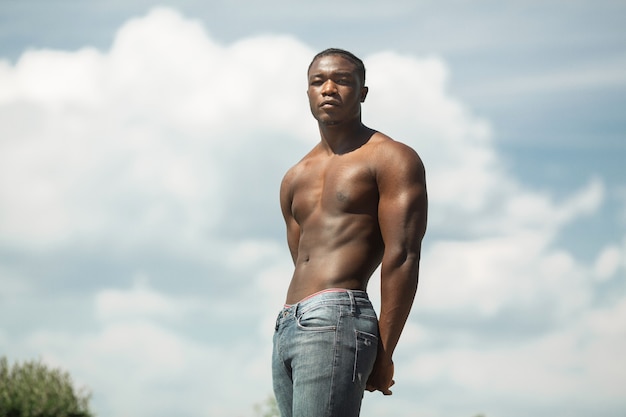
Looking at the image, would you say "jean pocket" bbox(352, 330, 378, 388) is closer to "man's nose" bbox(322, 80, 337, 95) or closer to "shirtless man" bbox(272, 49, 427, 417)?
"shirtless man" bbox(272, 49, 427, 417)

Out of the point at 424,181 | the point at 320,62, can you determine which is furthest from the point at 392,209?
the point at 320,62

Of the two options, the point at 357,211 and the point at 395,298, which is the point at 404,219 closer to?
the point at 357,211

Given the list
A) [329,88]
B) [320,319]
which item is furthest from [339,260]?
[329,88]

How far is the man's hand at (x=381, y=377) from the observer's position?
242 inches

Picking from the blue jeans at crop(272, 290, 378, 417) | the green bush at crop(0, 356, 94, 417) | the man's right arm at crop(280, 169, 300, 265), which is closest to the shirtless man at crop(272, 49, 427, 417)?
the blue jeans at crop(272, 290, 378, 417)

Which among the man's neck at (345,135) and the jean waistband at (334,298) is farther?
the man's neck at (345,135)

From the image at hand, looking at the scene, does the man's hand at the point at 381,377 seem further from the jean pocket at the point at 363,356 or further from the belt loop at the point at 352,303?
the belt loop at the point at 352,303

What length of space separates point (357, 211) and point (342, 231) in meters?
0.18

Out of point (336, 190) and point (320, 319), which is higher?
point (336, 190)

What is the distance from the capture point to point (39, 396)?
18391 mm

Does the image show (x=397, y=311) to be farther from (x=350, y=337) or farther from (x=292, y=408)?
(x=292, y=408)

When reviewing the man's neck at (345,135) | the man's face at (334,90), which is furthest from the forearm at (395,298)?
the man's face at (334,90)

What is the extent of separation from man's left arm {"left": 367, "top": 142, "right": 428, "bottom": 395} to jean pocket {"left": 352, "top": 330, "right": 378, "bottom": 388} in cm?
10

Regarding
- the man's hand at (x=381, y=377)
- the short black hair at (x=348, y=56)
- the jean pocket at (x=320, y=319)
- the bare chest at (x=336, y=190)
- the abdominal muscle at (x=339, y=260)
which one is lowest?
the man's hand at (x=381, y=377)
